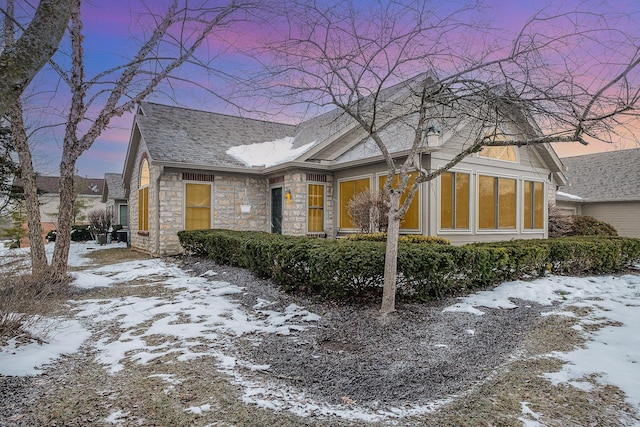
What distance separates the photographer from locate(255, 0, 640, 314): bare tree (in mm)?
4172

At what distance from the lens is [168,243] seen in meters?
12.0

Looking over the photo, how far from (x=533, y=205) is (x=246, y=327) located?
10290mm

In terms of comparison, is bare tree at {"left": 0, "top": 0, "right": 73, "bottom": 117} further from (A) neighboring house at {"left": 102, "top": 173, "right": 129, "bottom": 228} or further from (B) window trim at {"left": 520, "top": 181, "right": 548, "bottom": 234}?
(A) neighboring house at {"left": 102, "top": 173, "right": 129, "bottom": 228}

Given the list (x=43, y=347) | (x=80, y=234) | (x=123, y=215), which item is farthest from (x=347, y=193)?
(x=123, y=215)

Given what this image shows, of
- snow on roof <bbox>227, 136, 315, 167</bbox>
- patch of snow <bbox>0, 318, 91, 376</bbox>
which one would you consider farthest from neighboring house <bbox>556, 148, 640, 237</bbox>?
patch of snow <bbox>0, 318, 91, 376</bbox>

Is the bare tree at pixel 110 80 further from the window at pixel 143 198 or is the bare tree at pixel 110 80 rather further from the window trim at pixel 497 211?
the window trim at pixel 497 211

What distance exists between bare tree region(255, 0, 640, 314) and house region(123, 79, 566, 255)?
3.92 m

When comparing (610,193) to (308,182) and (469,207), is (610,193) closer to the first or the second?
(469,207)

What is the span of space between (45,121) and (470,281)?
8.76 meters

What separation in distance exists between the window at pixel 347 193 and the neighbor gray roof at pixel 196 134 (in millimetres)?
3538

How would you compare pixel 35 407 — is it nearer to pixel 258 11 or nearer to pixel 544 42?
pixel 258 11

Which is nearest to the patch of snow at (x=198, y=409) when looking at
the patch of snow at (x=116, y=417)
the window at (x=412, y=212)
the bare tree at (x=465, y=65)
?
the patch of snow at (x=116, y=417)

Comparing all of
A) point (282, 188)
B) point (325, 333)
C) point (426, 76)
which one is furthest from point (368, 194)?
point (325, 333)

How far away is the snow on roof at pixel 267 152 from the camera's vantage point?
13.1 m
